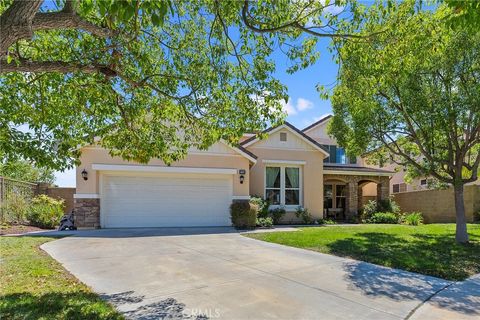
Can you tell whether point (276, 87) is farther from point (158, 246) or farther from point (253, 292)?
point (158, 246)

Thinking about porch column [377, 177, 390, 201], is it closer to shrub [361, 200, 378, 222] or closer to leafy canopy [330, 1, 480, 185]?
shrub [361, 200, 378, 222]

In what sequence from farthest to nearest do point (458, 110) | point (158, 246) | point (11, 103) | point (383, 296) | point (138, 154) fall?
point (158, 246)
point (458, 110)
point (138, 154)
point (11, 103)
point (383, 296)

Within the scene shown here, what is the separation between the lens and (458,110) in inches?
407

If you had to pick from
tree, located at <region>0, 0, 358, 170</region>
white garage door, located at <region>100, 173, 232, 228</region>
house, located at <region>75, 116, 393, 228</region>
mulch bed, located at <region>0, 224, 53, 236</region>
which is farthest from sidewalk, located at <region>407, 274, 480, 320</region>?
mulch bed, located at <region>0, 224, 53, 236</region>

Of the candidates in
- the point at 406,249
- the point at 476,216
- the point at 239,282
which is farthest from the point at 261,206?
the point at 476,216

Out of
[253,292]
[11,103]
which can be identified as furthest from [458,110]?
[11,103]

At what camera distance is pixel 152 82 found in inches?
309

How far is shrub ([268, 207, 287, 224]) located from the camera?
1944 centimetres

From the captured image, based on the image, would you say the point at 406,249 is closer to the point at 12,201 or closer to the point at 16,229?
the point at 16,229

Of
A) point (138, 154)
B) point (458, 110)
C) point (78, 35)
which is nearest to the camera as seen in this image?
point (78, 35)

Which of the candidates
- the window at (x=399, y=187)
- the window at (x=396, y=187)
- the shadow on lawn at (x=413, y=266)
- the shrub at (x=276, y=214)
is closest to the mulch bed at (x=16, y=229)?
the shrub at (x=276, y=214)

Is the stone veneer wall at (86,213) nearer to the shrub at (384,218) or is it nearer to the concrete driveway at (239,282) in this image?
the concrete driveway at (239,282)

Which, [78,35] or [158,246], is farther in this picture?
[158,246]

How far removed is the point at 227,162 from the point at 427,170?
8.97 m
